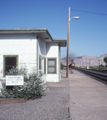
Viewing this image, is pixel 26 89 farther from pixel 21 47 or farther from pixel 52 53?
pixel 52 53

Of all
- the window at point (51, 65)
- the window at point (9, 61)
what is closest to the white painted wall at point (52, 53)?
the window at point (51, 65)

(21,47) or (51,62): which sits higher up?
(21,47)

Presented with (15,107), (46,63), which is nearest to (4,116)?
(15,107)

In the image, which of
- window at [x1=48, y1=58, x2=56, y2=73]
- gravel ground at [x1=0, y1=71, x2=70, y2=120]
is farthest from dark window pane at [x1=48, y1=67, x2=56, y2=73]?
gravel ground at [x1=0, y1=71, x2=70, y2=120]

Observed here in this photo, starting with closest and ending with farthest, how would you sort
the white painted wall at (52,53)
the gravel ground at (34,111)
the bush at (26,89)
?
the gravel ground at (34,111), the bush at (26,89), the white painted wall at (52,53)

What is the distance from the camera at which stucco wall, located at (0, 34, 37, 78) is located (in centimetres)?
1147

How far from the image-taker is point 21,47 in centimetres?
1155

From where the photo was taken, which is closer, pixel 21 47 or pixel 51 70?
pixel 21 47

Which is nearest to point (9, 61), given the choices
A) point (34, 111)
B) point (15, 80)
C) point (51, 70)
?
point (15, 80)

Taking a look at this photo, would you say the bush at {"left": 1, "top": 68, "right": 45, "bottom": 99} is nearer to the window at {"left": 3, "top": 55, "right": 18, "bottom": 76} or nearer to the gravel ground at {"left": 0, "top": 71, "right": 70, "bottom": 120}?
the gravel ground at {"left": 0, "top": 71, "right": 70, "bottom": 120}

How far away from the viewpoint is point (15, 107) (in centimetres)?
721

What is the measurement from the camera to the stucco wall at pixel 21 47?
11.5 metres

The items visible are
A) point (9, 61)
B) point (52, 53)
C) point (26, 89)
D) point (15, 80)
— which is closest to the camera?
point (15, 80)

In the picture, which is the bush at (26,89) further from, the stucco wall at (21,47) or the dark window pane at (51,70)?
Answer: the dark window pane at (51,70)
